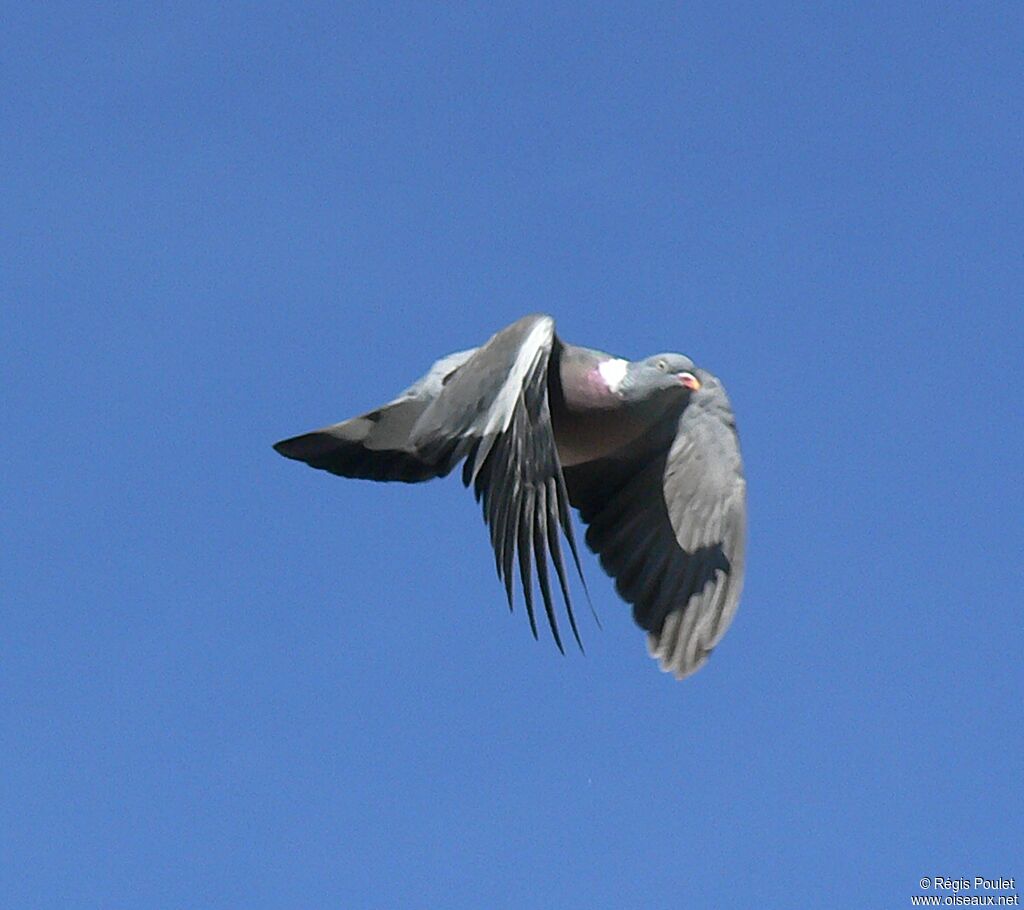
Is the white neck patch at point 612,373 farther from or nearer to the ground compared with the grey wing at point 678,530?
farther from the ground

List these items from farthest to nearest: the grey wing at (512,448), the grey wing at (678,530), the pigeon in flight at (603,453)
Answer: the grey wing at (678,530)
the pigeon in flight at (603,453)
the grey wing at (512,448)

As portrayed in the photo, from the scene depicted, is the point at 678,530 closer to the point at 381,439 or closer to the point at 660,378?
the point at 660,378

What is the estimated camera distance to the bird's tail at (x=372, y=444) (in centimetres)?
1026

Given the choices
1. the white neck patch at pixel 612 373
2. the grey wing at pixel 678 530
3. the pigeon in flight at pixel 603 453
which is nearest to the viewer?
the pigeon in flight at pixel 603 453

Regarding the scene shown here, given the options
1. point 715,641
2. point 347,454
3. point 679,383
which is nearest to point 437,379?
point 347,454

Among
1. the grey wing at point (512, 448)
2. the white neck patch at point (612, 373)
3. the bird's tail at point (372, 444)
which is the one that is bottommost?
the grey wing at point (512, 448)

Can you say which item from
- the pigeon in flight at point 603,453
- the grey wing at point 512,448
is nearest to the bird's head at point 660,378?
the pigeon in flight at point 603,453

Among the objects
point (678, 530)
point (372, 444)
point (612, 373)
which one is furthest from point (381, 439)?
point (678, 530)

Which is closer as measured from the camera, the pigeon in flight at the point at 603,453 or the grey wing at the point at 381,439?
the pigeon in flight at the point at 603,453

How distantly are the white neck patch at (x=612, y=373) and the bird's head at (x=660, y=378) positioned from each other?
0.03 m

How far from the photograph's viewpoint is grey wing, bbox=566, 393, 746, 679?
34.3 ft

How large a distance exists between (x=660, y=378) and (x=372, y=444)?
61.7 inches

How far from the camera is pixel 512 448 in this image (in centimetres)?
906

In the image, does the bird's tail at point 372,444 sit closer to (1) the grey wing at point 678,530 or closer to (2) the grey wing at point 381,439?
(2) the grey wing at point 381,439
